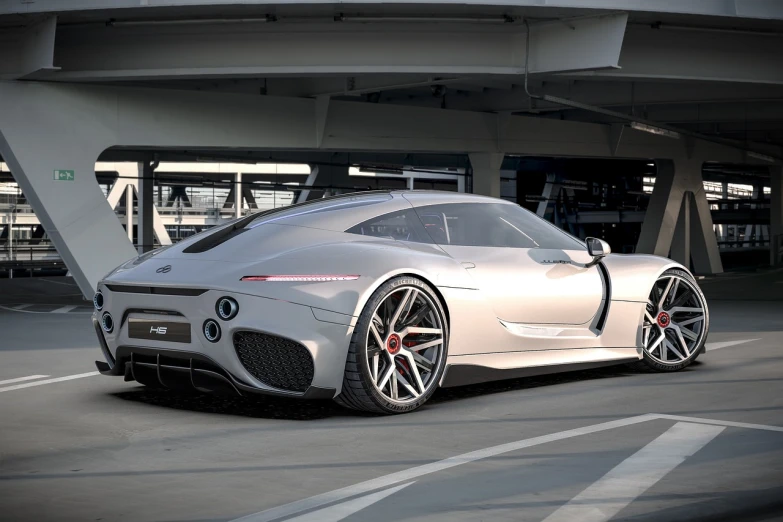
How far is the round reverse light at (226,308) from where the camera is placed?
19.2 feet

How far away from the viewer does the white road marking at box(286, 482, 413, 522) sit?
388 cm

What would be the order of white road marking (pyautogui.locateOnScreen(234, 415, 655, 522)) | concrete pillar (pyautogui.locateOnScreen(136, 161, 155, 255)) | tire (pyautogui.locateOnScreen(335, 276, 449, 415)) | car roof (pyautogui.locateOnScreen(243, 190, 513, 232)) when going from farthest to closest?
concrete pillar (pyautogui.locateOnScreen(136, 161, 155, 255)) → car roof (pyautogui.locateOnScreen(243, 190, 513, 232)) → tire (pyautogui.locateOnScreen(335, 276, 449, 415)) → white road marking (pyautogui.locateOnScreen(234, 415, 655, 522))

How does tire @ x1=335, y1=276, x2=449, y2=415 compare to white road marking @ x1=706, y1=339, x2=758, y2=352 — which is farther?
white road marking @ x1=706, y1=339, x2=758, y2=352

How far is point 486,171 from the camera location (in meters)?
25.5

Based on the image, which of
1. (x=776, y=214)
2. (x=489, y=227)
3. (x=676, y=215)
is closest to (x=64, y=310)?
(x=489, y=227)

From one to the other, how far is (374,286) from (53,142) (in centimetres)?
1272

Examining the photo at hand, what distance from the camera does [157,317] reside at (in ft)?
20.2

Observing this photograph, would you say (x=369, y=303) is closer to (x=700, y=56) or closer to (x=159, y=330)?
(x=159, y=330)

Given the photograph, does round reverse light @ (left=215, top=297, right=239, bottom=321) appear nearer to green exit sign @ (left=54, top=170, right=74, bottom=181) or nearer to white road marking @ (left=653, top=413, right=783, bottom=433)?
white road marking @ (left=653, top=413, right=783, bottom=433)

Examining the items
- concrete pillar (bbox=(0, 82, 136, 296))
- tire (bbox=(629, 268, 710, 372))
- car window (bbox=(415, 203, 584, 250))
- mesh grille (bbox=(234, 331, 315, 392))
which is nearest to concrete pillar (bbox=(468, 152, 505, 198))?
concrete pillar (bbox=(0, 82, 136, 296))

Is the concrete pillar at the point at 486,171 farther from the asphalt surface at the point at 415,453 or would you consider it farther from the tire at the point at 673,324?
the asphalt surface at the point at 415,453

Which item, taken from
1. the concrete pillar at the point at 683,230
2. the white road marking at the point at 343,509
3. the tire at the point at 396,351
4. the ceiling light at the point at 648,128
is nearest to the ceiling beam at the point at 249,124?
the ceiling light at the point at 648,128

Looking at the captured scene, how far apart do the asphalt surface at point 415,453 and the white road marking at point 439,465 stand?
15 mm

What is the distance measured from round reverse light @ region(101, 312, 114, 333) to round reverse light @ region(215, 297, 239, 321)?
924mm
